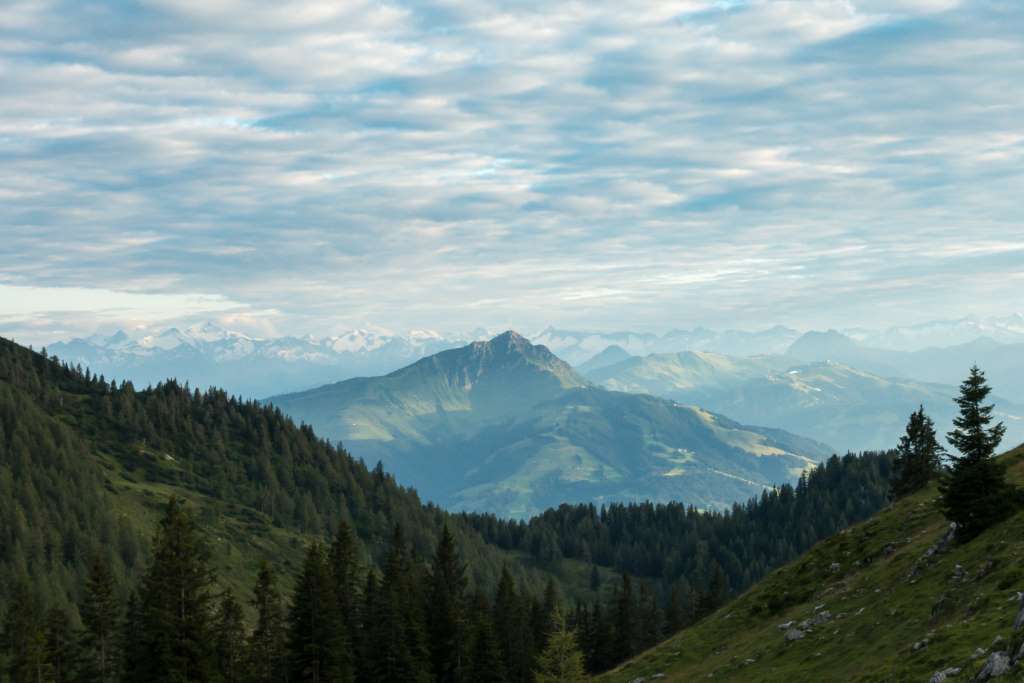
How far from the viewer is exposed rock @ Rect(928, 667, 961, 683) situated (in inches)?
1244

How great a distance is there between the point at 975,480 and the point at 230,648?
219 ft

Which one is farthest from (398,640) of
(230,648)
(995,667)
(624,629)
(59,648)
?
(995,667)

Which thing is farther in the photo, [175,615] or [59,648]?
[59,648]

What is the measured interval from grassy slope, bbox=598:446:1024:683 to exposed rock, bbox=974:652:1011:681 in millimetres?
897

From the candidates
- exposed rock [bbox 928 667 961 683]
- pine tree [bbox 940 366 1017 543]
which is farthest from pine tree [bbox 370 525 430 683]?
exposed rock [bbox 928 667 961 683]

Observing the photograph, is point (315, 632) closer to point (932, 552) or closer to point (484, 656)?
point (484, 656)

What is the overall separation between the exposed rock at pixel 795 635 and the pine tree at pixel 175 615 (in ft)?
141

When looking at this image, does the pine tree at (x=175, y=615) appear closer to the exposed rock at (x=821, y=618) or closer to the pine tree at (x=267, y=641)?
the pine tree at (x=267, y=641)

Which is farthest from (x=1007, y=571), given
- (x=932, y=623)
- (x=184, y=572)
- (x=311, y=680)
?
(x=311, y=680)

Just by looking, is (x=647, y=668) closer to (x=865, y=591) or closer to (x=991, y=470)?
(x=865, y=591)

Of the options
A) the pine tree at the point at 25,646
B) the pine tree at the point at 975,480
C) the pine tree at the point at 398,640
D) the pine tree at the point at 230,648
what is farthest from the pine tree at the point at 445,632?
the pine tree at the point at 975,480

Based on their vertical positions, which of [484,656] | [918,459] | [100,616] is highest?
[918,459]

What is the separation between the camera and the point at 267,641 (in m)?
82.1

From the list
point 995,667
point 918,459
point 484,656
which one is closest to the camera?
point 995,667
